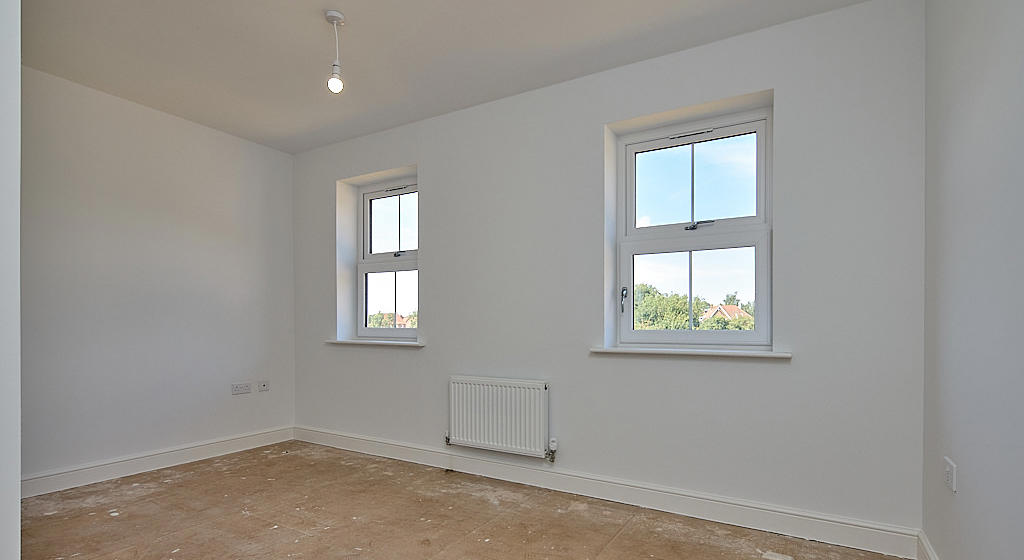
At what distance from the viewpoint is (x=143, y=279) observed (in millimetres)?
3867

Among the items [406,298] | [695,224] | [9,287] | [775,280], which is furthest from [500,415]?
[9,287]

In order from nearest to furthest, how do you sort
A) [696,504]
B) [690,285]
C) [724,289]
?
1. [696,504]
2. [724,289]
3. [690,285]

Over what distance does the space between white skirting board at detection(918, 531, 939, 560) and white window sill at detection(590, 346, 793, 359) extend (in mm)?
899

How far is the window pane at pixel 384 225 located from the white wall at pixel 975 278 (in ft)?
11.9

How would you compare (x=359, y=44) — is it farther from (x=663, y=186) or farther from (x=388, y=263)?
(x=388, y=263)

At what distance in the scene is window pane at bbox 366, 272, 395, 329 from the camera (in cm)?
460

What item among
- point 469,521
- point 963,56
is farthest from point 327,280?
point 963,56

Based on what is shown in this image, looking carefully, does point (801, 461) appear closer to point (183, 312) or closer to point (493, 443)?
point (493, 443)

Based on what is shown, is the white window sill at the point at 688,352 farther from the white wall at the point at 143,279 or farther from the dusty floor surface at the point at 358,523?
the white wall at the point at 143,279

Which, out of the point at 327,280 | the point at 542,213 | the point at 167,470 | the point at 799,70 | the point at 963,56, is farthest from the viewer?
the point at 327,280

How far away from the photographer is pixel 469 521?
2.87m

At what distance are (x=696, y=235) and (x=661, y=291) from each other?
383mm

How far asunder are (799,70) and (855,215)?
0.78 metres

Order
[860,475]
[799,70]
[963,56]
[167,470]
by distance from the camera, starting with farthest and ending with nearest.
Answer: [167,470]
[799,70]
[860,475]
[963,56]
